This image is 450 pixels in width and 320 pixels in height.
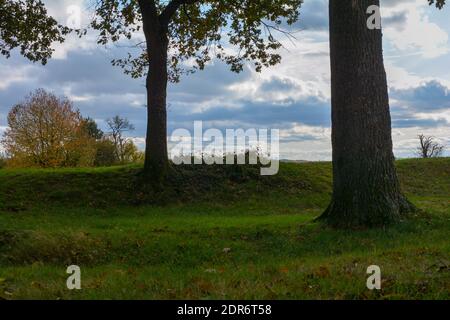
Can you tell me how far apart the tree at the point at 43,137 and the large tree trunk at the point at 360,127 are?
4430 centimetres

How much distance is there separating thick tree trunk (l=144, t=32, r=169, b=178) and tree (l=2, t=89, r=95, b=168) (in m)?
33.5

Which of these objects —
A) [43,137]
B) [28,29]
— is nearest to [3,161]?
[43,137]

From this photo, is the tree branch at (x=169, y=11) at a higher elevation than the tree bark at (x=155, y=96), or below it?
higher

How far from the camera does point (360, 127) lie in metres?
12.3

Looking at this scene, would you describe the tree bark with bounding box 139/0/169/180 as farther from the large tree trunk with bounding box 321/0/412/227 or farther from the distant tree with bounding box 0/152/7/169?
the distant tree with bounding box 0/152/7/169

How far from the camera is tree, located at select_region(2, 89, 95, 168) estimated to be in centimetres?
5298

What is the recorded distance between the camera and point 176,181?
850 inches

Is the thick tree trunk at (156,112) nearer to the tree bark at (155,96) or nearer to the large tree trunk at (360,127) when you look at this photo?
the tree bark at (155,96)

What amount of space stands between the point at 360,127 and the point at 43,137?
47.3 meters

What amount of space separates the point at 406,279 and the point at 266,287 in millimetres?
1772

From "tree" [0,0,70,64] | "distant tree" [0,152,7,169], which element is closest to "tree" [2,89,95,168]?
"distant tree" [0,152,7,169]

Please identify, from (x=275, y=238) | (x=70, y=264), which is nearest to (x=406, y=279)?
(x=275, y=238)

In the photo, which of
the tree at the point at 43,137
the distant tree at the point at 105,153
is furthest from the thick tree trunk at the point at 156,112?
the distant tree at the point at 105,153

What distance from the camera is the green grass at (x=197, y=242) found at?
256 inches
